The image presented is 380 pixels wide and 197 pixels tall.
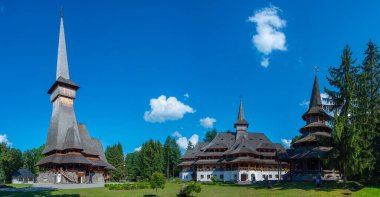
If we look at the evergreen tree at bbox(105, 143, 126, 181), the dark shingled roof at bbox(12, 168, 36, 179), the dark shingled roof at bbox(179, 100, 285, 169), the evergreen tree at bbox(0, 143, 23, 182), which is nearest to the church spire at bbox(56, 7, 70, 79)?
the evergreen tree at bbox(0, 143, 23, 182)

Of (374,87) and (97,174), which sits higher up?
(374,87)

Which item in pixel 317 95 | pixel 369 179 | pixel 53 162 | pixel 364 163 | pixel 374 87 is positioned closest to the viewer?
pixel 364 163

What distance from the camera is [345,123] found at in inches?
1222

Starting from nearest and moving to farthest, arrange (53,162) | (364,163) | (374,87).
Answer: (364,163), (374,87), (53,162)

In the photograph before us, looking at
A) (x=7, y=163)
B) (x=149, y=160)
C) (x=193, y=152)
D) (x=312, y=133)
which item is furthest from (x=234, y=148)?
(x=7, y=163)

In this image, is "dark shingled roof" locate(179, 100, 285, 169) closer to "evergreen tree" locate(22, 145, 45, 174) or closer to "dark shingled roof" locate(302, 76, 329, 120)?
"dark shingled roof" locate(302, 76, 329, 120)

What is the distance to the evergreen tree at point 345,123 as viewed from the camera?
29.2m

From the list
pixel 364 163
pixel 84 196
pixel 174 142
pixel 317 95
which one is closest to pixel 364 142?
pixel 364 163

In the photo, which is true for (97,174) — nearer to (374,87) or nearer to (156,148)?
(156,148)

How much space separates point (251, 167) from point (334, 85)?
34.0m

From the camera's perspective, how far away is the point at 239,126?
75062mm

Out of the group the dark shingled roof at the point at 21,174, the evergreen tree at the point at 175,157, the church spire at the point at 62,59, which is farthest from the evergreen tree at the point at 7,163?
the evergreen tree at the point at 175,157

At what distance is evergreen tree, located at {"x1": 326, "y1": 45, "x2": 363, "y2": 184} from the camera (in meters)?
29.2

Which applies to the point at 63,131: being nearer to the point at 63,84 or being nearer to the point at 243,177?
the point at 63,84
